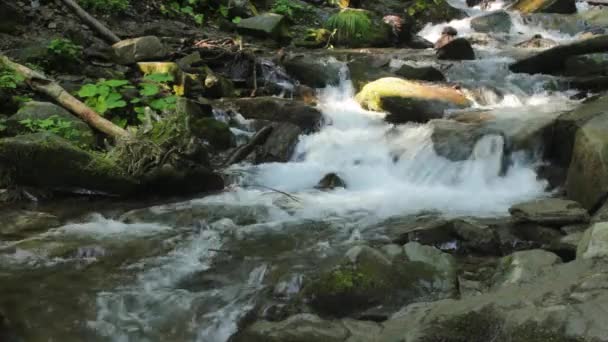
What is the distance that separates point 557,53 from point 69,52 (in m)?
8.61

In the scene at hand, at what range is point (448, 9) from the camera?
18.3m

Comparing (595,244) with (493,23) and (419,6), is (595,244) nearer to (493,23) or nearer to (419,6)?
(493,23)

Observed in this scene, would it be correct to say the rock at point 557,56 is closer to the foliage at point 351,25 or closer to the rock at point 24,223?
the foliage at point 351,25

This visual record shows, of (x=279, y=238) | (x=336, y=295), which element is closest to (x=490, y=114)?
(x=279, y=238)

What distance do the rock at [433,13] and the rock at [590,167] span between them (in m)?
12.2

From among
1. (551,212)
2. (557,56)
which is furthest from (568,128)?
(557,56)

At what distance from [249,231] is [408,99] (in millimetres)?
4606

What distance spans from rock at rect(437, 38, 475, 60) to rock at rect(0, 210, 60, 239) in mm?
8956

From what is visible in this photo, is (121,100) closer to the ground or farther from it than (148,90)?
closer to the ground

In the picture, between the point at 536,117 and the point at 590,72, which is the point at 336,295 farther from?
the point at 590,72

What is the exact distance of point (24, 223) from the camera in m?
5.53

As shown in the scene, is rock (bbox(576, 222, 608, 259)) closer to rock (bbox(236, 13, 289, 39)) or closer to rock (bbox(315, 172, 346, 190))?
rock (bbox(315, 172, 346, 190))

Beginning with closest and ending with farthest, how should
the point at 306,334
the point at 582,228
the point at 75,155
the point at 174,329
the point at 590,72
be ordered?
the point at 306,334, the point at 174,329, the point at 582,228, the point at 75,155, the point at 590,72

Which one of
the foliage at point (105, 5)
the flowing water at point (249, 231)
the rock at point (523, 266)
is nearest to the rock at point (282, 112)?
the flowing water at point (249, 231)
